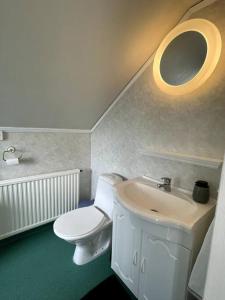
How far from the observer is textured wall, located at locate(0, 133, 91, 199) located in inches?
68.7

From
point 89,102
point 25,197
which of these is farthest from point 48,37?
point 25,197

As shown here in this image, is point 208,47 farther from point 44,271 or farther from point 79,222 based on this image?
point 44,271

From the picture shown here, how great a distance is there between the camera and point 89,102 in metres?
1.78

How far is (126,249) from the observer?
4.25 ft

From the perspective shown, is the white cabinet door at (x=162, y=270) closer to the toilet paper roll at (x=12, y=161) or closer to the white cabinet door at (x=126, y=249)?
the white cabinet door at (x=126, y=249)

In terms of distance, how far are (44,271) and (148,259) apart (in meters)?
1.00

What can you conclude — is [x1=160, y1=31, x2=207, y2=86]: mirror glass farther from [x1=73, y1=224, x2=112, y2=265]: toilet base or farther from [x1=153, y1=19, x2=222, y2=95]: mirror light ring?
[x1=73, y1=224, x2=112, y2=265]: toilet base

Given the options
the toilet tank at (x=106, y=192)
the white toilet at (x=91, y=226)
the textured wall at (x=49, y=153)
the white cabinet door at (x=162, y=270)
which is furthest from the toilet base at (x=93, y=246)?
the textured wall at (x=49, y=153)

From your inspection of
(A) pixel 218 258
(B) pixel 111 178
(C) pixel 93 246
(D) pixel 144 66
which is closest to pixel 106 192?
(B) pixel 111 178

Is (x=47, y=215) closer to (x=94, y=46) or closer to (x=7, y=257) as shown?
(x=7, y=257)

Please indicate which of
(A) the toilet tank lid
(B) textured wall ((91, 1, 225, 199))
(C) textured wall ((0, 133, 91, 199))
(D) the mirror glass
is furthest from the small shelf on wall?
(C) textured wall ((0, 133, 91, 199))

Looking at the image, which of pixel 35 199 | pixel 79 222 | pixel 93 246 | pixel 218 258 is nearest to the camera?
pixel 218 258

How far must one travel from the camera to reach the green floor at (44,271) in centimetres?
135

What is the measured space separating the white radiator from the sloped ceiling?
0.61 metres
